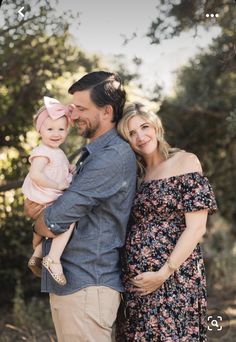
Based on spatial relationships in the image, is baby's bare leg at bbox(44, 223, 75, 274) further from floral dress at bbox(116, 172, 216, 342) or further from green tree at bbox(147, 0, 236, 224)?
green tree at bbox(147, 0, 236, 224)

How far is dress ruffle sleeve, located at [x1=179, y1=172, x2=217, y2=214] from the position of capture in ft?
10.0

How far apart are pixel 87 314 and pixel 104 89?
106 cm

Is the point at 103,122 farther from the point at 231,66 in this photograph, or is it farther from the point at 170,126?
the point at 170,126

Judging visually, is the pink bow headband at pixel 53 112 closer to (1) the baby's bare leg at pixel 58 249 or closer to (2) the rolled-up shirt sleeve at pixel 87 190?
(2) the rolled-up shirt sleeve at pixel 87 190

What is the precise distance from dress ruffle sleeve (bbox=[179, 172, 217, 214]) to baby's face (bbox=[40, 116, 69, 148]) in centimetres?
62

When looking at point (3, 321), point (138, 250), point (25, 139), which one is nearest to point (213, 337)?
point (3, 321)

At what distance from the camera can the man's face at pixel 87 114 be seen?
3.09 meters

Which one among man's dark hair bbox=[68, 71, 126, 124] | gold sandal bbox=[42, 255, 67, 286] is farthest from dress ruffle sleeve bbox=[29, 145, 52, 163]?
gold sandal bbox=[42, 255, 67, 286]

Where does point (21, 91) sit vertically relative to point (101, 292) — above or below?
above

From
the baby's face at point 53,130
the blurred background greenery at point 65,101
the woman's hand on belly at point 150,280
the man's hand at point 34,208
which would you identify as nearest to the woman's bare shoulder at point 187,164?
the woman's hand on belly at point 150,280

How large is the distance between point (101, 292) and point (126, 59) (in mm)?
3222

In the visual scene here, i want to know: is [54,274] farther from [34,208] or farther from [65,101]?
[65,101]

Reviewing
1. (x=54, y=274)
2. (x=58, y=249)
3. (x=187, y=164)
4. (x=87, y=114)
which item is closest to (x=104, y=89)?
(x=87, y=114)

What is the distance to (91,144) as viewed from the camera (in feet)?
10.1
